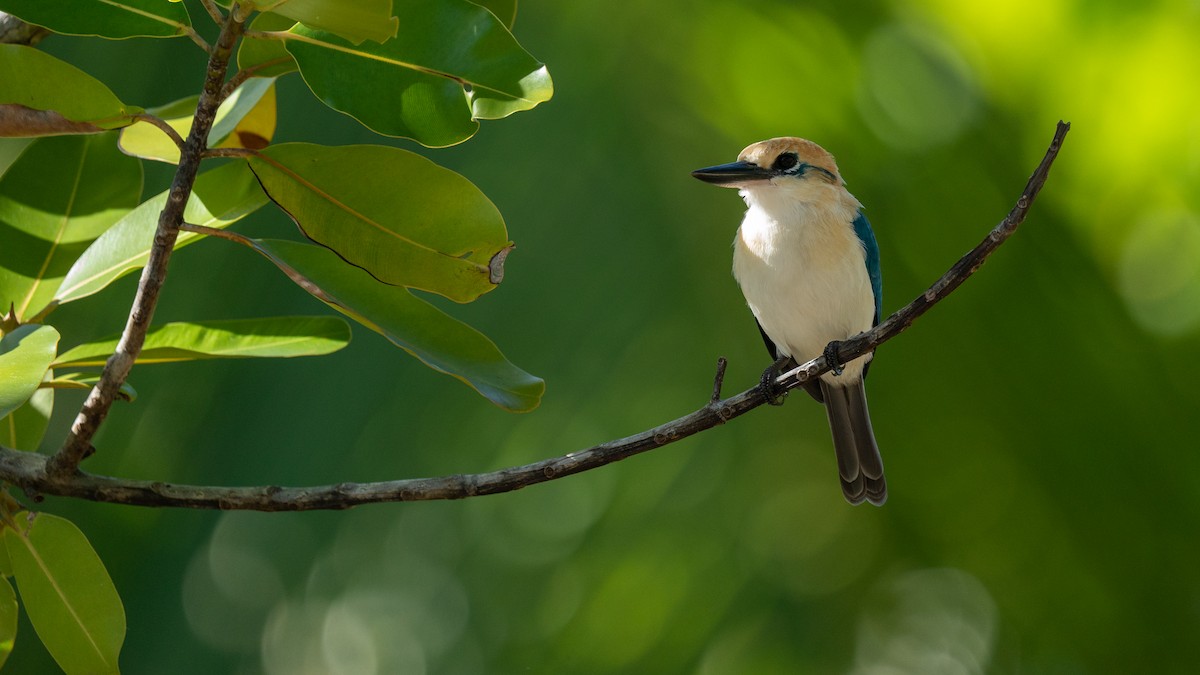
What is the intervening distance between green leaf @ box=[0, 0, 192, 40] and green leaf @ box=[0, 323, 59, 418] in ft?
1.10

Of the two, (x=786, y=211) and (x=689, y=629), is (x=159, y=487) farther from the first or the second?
(x=689, y=629)

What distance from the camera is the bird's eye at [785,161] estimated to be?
244 cm

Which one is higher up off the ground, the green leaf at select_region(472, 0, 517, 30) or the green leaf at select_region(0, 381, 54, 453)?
the green leaf at select_region(472, 0, 517, 30)

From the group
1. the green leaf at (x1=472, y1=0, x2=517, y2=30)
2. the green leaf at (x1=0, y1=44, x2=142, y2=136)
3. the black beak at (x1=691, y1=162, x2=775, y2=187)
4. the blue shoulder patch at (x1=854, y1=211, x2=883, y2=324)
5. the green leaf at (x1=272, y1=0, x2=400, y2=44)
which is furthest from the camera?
the blue shoulder patch at (x1=854, y1=211, x2=883, y2=324)

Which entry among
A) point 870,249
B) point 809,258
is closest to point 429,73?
point 809,258

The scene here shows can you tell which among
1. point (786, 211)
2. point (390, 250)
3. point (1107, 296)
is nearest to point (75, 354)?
point (390, 250)

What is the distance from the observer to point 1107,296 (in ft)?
8.36

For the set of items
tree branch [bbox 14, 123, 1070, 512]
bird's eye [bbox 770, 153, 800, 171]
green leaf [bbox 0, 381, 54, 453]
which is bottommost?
tree branch [bbox 14, 123, 1070, 512]

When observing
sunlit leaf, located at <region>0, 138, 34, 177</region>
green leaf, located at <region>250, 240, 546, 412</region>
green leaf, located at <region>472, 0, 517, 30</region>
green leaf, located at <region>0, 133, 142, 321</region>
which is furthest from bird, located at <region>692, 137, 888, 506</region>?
sunlit leaf, located at <region>0, 138, 34, 177</region>

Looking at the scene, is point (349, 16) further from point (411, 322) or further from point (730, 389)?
point (730, 389)

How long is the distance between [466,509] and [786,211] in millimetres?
1413

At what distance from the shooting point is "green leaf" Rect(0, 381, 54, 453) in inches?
59.1

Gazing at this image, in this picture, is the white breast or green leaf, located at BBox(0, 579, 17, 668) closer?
green leaf, located at BBox(0, 579, 17, 668)

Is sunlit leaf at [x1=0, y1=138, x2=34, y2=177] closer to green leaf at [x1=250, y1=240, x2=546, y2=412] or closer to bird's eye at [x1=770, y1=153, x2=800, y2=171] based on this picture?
green leaf at [x1=250, y1=240, x2=546, y2=412]
